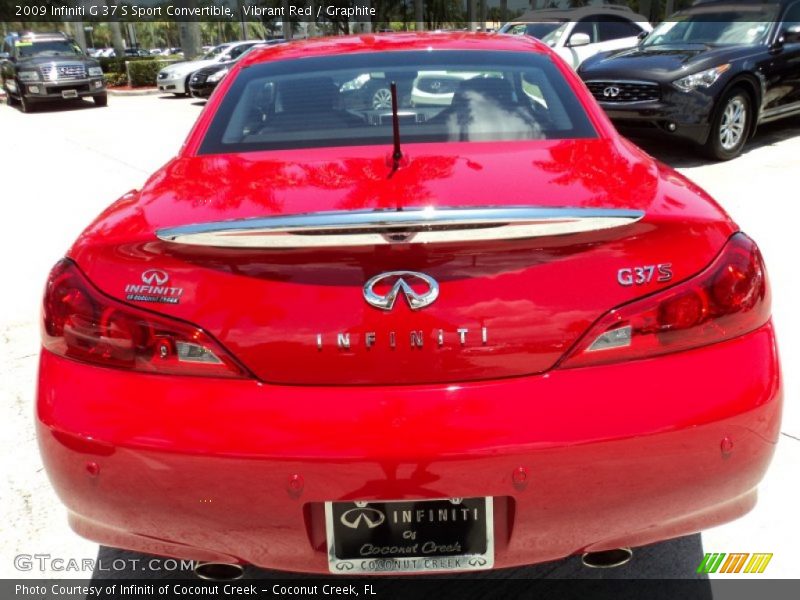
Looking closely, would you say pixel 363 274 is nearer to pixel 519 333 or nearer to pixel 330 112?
pixel 519 333

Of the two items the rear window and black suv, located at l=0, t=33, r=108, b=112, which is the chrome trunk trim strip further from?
black suv, located at l=0, t=33, r=108, b=112

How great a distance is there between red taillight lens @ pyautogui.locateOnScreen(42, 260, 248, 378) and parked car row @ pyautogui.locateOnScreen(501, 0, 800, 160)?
24.3 ft

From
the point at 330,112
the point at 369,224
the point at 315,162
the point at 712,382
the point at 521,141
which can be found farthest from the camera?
the point at 330,112

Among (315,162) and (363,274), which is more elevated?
(315,162)

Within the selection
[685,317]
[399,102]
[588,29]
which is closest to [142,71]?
[588,29]

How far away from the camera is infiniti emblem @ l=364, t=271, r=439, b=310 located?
1688 millimetres

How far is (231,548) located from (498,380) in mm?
728

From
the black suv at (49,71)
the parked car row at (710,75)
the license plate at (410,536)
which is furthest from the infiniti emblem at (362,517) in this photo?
the black suv at (49,71)

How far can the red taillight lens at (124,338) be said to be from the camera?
5.79 feet

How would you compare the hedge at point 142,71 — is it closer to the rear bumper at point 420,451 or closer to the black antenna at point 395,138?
the black antenna at point 395,138

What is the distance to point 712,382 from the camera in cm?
178

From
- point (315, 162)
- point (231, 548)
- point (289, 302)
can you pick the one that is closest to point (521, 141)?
point (315, 162)

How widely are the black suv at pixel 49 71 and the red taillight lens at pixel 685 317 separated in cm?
1944

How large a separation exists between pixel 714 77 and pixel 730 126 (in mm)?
631
